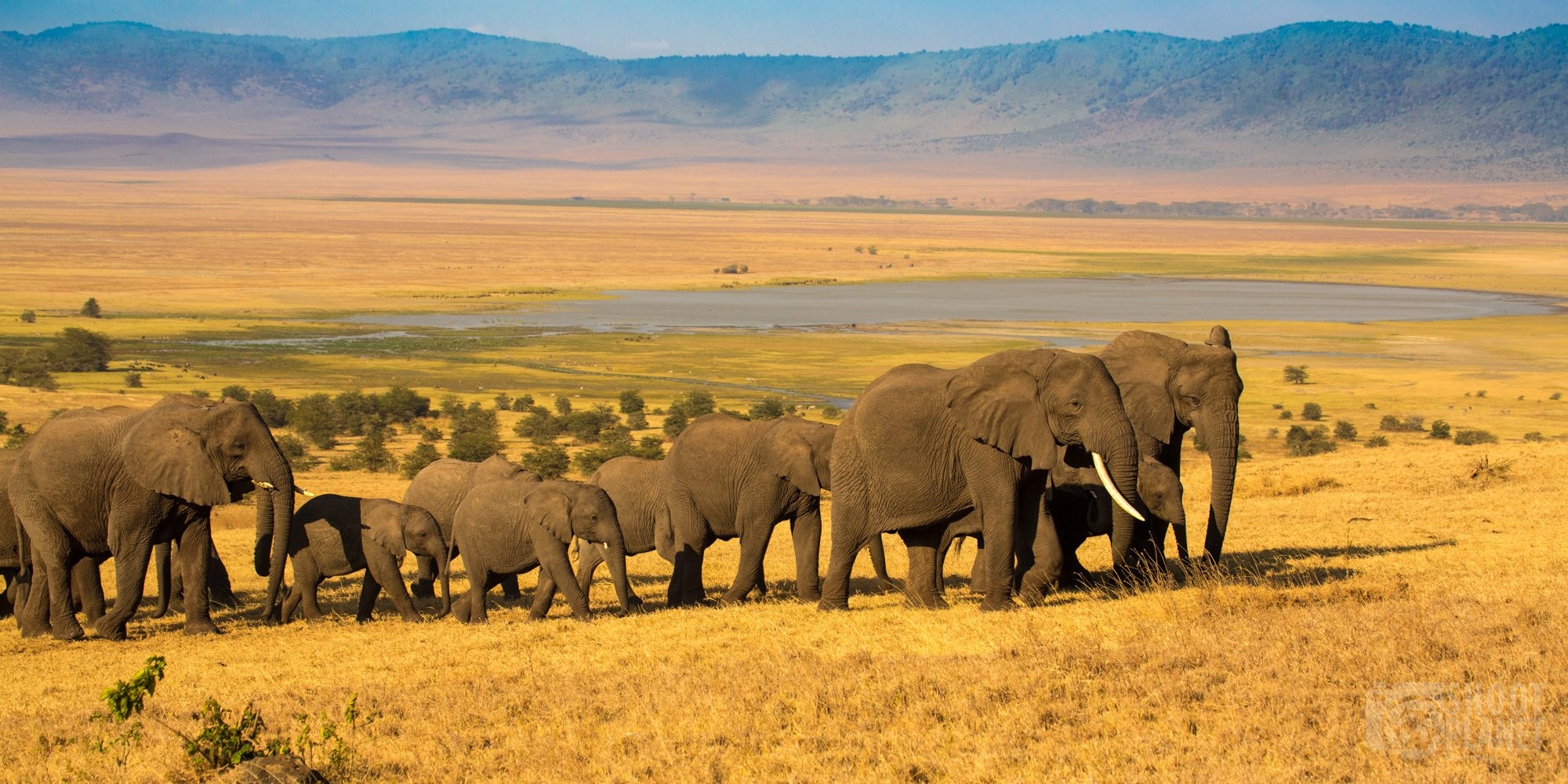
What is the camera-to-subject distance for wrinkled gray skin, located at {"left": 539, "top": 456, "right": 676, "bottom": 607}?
17.0 meters

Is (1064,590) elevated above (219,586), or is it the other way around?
(1064,590)

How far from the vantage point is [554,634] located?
1410 centimetres

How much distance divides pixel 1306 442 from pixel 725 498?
1066 inches

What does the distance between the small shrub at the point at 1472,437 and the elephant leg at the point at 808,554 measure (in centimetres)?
2677

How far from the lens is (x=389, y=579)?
633 inches

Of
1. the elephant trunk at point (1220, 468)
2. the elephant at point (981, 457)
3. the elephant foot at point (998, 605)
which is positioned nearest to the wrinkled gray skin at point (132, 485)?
the elephant at point (981, 457)

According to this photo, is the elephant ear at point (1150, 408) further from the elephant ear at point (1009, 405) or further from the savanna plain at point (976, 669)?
the elephant ear at point (1009, 405)

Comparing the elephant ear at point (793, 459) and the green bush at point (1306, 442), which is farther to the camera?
the green bush at point (1306, 442)

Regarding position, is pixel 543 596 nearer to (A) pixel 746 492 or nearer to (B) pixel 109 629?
(A) pixel 746 492

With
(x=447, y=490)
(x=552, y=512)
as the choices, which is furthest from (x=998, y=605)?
(x=447, y=490)

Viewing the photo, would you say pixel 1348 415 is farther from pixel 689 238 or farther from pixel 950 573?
pixel 689 238

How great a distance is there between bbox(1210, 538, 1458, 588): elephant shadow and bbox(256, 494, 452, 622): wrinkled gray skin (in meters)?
7.95

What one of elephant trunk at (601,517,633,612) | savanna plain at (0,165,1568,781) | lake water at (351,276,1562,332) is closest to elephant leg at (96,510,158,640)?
savanna plain at (0,165,1568,781)

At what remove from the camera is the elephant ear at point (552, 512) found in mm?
15398
